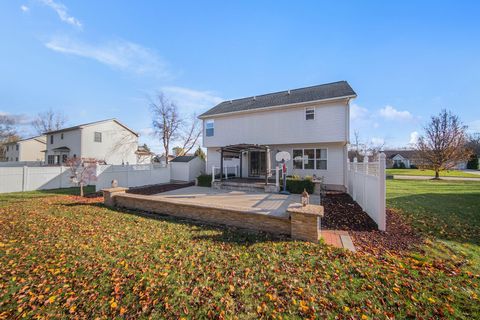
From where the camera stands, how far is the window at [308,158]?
43.3 ft

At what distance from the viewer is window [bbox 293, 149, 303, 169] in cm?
1357

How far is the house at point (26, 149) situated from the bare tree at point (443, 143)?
5919cm

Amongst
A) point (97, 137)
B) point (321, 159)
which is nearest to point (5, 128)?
point (97, 137)

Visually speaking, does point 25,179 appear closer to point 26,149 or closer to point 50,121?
point 26,149

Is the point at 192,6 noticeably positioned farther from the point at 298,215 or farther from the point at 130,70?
the point at 298,215

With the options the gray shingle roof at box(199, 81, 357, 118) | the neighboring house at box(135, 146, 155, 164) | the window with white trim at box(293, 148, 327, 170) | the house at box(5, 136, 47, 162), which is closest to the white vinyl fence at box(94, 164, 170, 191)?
the gray shingle roof at box(199, 81, 357, 118)

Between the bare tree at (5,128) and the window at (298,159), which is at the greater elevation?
the bare tree at (5,128)

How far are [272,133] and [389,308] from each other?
1213cm

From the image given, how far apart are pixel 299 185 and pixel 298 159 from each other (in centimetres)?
352

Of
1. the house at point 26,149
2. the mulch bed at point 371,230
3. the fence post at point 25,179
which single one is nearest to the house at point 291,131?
the mulch bed at point 371,230

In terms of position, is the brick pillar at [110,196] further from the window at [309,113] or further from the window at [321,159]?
the window at [321,159]

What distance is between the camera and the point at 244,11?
9289 mm

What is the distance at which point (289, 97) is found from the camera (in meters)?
14.3

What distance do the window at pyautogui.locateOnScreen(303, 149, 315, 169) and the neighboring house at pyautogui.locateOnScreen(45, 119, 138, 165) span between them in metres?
19.4
